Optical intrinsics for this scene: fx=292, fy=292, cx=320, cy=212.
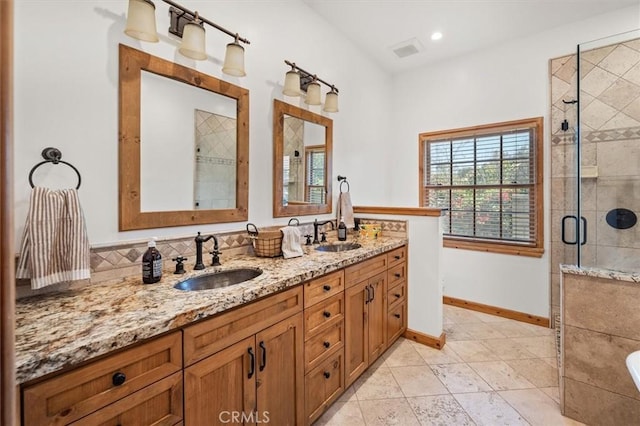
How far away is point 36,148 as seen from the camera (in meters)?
1.17

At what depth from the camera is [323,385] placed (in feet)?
5.59

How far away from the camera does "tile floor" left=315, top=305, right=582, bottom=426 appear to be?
1765mm

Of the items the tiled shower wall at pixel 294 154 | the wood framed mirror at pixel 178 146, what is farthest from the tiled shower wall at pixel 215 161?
the tiled shower wall at pixel 294 154

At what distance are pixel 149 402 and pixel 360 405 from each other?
55.1 inches

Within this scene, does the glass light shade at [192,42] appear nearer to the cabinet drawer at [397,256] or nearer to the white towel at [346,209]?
the white towel at [346,209]

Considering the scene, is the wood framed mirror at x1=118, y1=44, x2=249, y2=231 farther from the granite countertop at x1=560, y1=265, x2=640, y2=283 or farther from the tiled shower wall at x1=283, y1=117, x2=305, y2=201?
the granite countertop at x1=560, y1=265, x2=640, y2=283

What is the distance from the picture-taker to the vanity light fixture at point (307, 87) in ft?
7.18

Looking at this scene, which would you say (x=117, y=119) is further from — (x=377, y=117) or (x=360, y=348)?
(x=377, y=117)

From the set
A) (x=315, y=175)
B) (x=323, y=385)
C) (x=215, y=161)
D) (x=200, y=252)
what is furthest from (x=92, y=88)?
(x=323, y=385)

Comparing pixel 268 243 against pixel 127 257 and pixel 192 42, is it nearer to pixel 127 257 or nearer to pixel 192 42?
pixel 127 257

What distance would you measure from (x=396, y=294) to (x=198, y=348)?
73.5 inches

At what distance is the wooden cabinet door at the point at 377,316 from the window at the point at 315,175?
2.98ft

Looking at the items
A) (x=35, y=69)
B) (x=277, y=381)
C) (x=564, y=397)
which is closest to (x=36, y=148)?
(x=35, y=69)

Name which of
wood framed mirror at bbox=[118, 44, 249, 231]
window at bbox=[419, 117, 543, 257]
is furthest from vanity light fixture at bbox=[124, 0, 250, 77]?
window at bbox=[419, 117, 543, 257]
